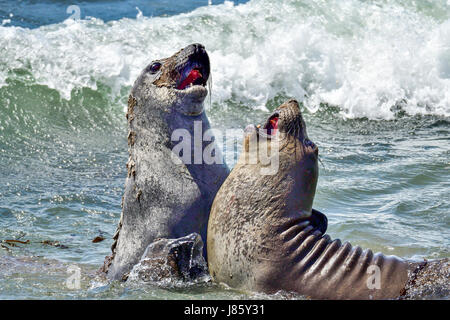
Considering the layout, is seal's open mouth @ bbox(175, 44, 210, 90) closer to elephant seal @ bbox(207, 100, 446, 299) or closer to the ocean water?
elephant seal @ bbox(207, 100, 446, 299)

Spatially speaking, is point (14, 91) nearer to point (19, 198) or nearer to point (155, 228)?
point (19, 198)

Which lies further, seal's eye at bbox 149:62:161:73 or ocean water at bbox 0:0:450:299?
ocean water at bbox 0:0:450:299

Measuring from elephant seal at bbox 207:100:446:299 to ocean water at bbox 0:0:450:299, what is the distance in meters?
0.22

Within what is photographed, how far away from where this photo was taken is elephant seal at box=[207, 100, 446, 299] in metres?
5.02

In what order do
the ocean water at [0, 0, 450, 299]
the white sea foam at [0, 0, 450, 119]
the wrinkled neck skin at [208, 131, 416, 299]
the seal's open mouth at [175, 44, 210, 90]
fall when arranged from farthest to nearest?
1. the white sea foam at [0, 0, 450, 119]
2. the ocean water at [0, 0, 450, 299]
3. the seal's open mouth at [175, 44, 210, 90]
4. the wrinkled neck skin at [208, 131, 416, 299]

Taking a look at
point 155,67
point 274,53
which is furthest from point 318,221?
point 274,53

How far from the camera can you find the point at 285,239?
5199 mm

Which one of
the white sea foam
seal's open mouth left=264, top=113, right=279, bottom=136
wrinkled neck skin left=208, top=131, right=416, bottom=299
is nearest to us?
wrinkled neck skin left=208, top=131, right=416, bottom=299

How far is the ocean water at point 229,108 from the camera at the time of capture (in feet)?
23.5

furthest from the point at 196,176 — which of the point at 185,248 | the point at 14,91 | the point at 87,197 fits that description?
the point at 14,91

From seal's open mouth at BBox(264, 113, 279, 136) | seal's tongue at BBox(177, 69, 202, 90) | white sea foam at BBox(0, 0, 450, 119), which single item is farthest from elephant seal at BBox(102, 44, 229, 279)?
white sea foam at BBox(0, 0, 450, 119)

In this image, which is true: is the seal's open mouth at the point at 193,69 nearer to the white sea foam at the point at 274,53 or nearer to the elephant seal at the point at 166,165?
the elephant seal at the point at 166,165

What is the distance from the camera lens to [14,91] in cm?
1260
